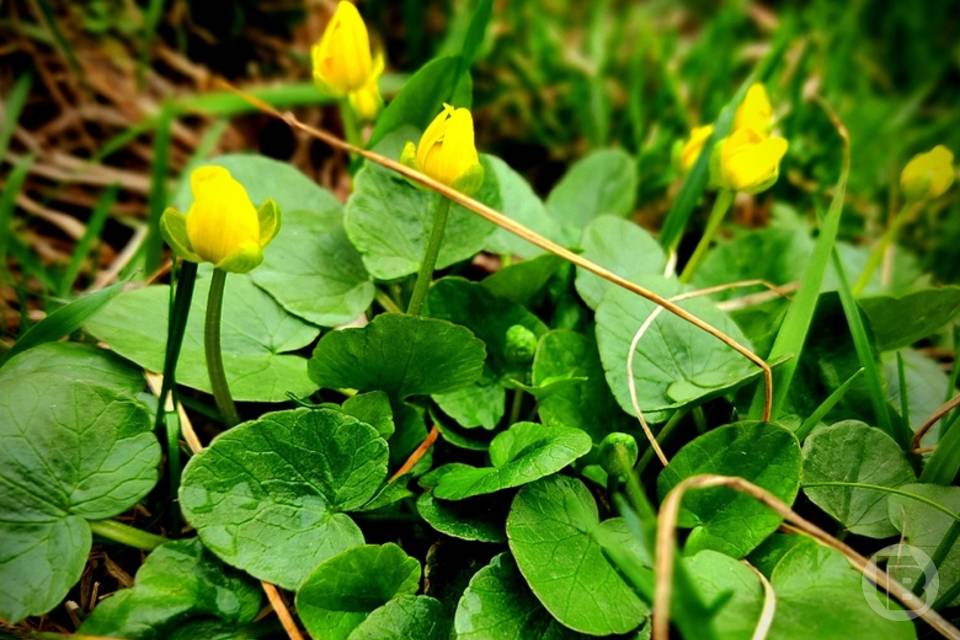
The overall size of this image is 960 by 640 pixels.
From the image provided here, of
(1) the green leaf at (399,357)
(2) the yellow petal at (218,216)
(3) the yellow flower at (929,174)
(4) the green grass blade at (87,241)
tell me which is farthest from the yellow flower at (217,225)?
(3) the yellow flower at (929,174)

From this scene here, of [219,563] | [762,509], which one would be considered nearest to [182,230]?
[219,563]

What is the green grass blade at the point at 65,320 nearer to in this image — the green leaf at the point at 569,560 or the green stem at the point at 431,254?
the green stem at the point at 431,254

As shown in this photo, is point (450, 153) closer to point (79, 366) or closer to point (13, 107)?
point (79, 366)

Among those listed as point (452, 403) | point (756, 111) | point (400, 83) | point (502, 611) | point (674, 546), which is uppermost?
point (756, 111)

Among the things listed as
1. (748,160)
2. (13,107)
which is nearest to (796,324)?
(748,160)

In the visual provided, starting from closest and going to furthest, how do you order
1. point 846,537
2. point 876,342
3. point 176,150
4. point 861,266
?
1. point 846,537
2. point 876,342
3. point 861,266
4. point 176,150

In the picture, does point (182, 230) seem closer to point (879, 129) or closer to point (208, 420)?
point (208, 420)
